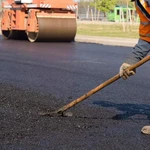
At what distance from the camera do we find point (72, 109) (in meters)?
7.27

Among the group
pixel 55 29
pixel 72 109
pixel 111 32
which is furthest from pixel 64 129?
pixel 111 32

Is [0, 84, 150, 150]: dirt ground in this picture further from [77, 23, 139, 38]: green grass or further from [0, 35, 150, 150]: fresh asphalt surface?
[77, 23, 139, 38]: green grass

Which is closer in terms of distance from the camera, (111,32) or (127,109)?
(127,109)

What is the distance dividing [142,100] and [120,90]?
1134 millimetres

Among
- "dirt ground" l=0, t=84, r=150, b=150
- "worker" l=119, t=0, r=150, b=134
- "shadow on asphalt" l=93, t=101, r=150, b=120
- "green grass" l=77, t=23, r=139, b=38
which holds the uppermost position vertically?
"worker" l=119, t=0, r=150, b=134

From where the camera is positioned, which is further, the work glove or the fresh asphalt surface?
the work glove

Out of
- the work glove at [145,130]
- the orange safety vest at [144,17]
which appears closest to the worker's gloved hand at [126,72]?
the orange safety vest at [144,17]

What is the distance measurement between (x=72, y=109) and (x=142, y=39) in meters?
1.82

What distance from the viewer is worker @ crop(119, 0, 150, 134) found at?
5565 millimetres

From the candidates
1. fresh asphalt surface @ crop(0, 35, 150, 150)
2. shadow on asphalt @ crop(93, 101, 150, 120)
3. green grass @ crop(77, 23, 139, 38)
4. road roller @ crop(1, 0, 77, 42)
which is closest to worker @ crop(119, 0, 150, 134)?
fresh asphalt surface @ crop(0, 35, 150, 150)

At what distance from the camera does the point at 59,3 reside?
881 inches

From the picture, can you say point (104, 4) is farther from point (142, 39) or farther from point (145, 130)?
point (145, 130)

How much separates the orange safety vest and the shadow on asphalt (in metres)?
1.36

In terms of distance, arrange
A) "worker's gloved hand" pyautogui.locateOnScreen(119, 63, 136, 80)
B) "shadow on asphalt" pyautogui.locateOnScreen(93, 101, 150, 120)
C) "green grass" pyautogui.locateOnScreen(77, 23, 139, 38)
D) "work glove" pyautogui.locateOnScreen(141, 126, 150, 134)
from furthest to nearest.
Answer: "green grass" pyautogui.locateOnScreen(77, 23, 139, 38)
"shadow on asphalt" pyautogui.locateOnScreen(93, 101, 150, 120)
"worker's gloved hand" pyautogui.locateOnScreen(119, 63, 136, 80)
"work glove" pyautogui.locateOnScreen(141, 126, 150, 134)
